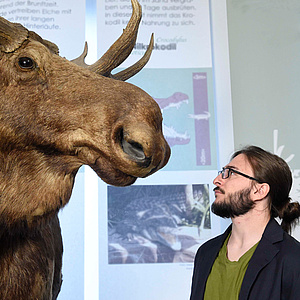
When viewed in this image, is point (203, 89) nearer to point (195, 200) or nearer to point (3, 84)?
point (195, 200)

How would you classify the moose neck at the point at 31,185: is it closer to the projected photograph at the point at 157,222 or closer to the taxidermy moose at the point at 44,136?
the taxidermy moose at the point at 44,136

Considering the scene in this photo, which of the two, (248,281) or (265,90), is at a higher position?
(265,90)

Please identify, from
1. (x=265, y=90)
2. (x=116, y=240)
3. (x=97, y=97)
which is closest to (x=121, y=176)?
(x=97, y=97)

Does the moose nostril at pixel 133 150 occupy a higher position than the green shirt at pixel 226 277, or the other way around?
the moose nostril at pixel 133 150

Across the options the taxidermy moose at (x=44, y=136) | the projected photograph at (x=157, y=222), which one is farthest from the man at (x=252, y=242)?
the taxidermy moose at (x=44, y=136)

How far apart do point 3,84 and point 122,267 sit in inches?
56.0

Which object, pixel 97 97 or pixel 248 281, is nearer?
pixel 97 97

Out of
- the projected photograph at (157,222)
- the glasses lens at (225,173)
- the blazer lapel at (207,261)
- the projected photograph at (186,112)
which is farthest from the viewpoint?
the projected photograph at (186,112)

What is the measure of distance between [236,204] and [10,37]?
3.19ft

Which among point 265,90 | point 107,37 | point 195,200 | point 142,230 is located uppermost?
point 107,37

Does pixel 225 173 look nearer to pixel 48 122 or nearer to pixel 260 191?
pixel 260 191

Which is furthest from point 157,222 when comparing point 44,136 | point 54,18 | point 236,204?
point 44,136

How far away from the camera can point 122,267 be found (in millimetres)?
2236

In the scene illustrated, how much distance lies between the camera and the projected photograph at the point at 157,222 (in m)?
2.27
